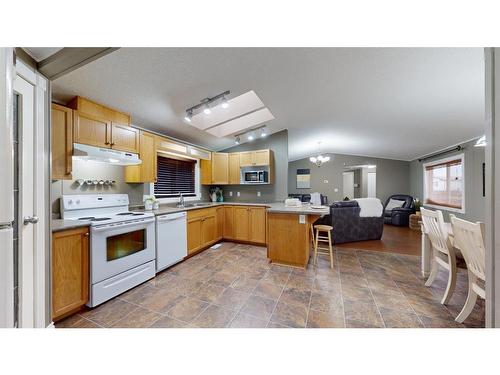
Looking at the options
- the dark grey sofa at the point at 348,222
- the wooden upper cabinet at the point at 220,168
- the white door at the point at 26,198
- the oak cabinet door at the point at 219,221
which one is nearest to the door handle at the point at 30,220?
the white door at the point at 26,198

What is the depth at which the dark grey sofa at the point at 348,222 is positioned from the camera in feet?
13.3

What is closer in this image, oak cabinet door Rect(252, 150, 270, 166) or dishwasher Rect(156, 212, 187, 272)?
dishwasher Rect(156, 212, 187, 272)

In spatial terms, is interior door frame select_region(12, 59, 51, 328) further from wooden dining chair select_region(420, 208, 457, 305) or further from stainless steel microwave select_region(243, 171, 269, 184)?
wooden dining chair select_region(420, 208, 457, 305)

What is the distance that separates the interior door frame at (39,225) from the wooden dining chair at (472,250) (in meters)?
3.28

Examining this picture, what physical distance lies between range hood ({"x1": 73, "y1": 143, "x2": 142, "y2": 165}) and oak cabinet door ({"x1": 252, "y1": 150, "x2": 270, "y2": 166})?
2.35 metres

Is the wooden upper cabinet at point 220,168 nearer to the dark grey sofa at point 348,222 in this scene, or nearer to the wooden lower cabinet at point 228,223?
the wooden lower cabinet at point 228,223

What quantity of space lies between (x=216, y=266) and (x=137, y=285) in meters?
1.06

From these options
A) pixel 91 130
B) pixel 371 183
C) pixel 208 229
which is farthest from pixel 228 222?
pixel 371 183

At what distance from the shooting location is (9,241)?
0.65 m

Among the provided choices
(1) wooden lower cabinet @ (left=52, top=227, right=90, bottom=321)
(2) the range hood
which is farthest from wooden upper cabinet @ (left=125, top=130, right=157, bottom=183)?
(1) wooden lower cabinet @ (left=52, top=227, right=90, bottom=321)

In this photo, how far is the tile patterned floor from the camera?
1.70 metres

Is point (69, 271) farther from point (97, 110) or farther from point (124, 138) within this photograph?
point (97, 110)
